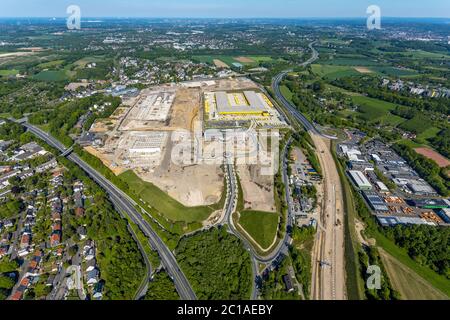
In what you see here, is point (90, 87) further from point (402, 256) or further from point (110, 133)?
point (402, 256)

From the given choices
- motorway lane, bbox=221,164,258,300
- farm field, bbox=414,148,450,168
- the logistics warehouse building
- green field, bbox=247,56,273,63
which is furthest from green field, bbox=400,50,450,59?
motorway lane, bbox=221,164,258,300

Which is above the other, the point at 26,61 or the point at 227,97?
the point at 26,61

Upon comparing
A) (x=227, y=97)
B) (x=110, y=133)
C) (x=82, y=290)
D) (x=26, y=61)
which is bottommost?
(x=82, y=290)

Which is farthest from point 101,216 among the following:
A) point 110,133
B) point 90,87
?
point 90,87

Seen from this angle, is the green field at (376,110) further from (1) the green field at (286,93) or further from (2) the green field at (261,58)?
(2) the green field at (261,58)
